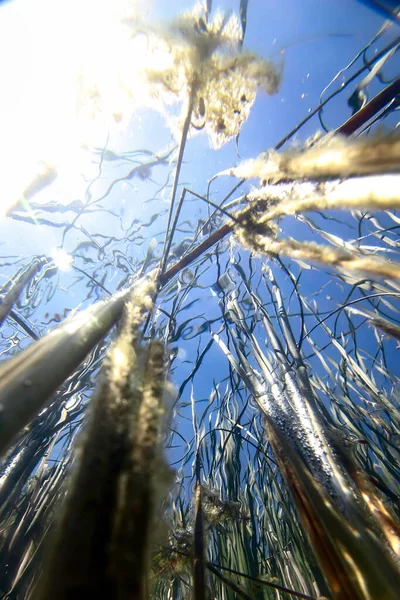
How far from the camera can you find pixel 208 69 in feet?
5.50

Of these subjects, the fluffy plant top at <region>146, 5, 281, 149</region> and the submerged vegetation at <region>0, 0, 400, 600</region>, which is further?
the fluffy plant top at <region>146, 5, 281, 149</region>

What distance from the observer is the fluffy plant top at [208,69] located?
164 centimetres

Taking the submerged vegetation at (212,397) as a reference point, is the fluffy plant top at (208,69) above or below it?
above

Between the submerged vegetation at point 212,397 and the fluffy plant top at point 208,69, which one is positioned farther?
the fluffy plant top at point 208,69

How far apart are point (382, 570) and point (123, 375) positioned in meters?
0.95

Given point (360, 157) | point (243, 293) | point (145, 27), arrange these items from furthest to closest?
point (243, 293)
point (145, 27)
point (360, 157)

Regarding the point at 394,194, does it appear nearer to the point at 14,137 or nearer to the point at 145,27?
the point at 145,27

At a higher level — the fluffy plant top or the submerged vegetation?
the fluffy plant top

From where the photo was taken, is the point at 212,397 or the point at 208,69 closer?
the point at 208,69

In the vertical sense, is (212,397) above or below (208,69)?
above

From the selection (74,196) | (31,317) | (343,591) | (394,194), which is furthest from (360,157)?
(31,317)

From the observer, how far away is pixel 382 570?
67cm

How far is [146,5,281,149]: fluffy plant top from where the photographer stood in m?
1.64

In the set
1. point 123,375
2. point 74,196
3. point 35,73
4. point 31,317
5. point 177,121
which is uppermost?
point 31,317
